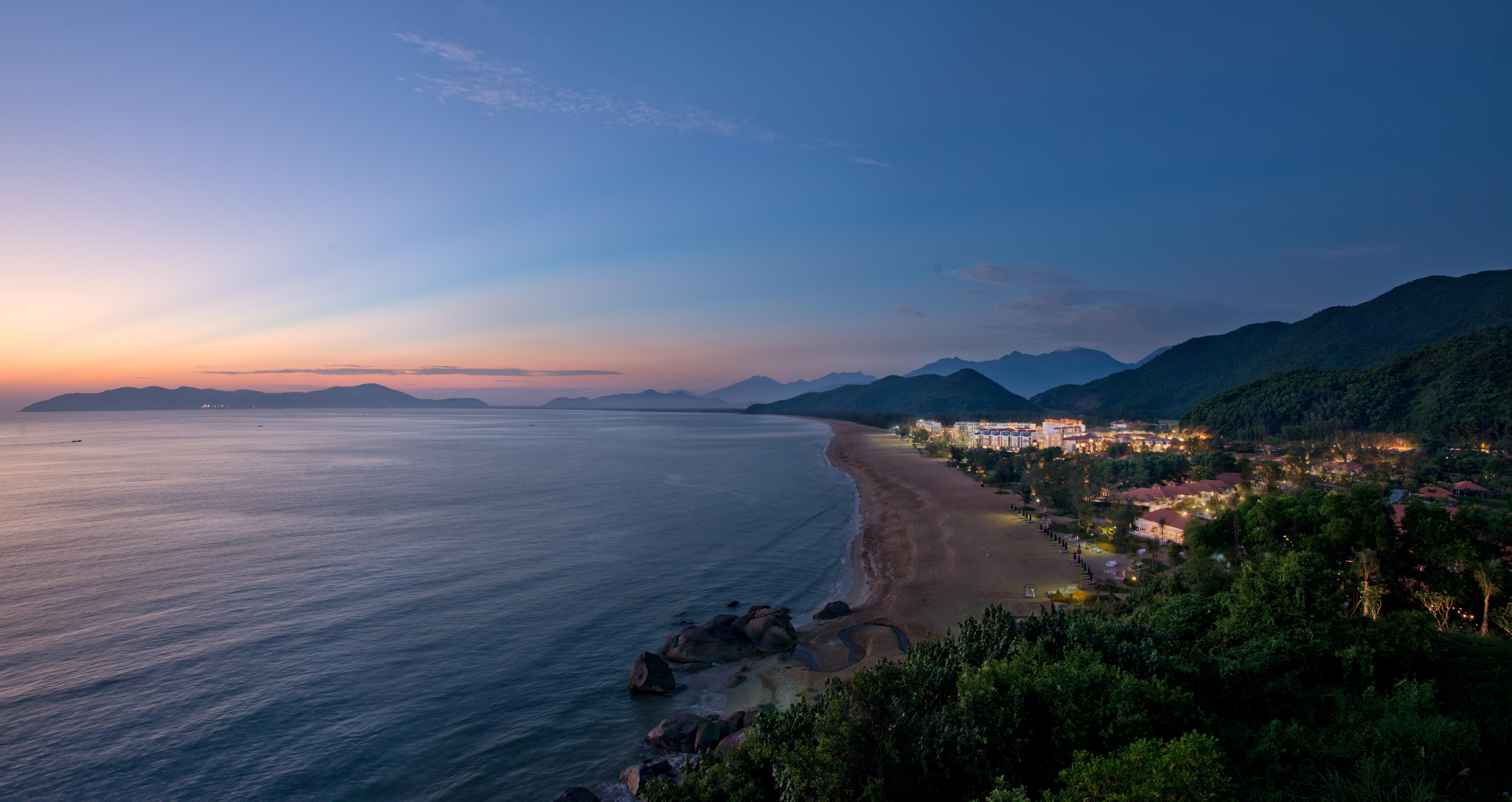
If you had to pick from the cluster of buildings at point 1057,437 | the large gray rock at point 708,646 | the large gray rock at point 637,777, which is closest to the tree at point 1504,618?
the large gray rock at point 708,646

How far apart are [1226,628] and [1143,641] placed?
372cm

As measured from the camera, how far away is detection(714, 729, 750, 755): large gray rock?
49.6ft

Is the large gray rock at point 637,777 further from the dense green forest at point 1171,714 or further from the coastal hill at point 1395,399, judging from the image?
the coastal hill at point 1395,399

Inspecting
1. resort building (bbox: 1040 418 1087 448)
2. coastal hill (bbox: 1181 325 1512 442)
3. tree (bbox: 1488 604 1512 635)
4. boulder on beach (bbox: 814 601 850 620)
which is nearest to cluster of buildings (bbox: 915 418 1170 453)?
resort building (bbox: 1040 418 1087 448)

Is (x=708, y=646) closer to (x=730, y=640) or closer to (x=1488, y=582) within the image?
(x=730, y=640)

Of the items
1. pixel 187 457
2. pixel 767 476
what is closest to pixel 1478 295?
pixel 767 476

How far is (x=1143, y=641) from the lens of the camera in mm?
12914

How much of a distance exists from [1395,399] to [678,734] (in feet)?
358

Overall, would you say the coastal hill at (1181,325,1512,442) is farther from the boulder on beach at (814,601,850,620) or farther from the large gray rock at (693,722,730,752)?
the large gray rock at (693,722,730,752)

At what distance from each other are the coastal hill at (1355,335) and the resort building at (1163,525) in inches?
3778

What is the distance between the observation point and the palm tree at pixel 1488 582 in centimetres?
1806

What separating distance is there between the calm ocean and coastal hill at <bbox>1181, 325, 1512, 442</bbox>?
71482 mm

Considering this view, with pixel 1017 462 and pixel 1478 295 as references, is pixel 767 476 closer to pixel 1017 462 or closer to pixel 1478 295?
pixel 1017 462

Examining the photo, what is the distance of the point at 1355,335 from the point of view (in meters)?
134
